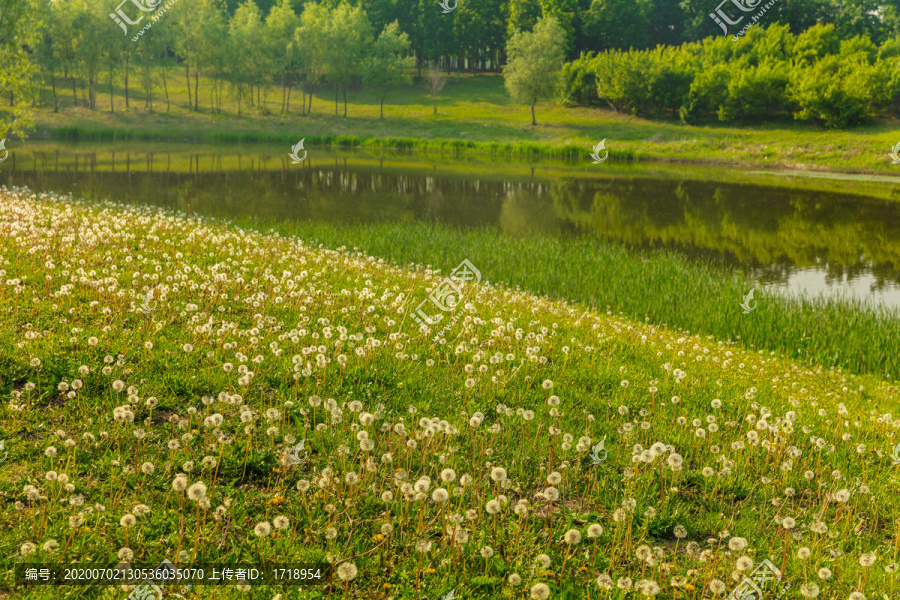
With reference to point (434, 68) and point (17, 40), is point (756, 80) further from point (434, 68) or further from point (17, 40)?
point (17, 40)

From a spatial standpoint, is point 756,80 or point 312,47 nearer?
point 756,80

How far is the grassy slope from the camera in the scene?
203 feet

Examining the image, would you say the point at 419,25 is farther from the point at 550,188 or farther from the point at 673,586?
the point at 673,586

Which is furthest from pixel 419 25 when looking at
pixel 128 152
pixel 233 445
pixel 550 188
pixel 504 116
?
pixel 233 445

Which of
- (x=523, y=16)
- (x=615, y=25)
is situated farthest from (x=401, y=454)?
(x=615, y=25)

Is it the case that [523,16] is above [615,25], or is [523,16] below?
above

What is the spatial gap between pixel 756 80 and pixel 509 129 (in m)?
29.5

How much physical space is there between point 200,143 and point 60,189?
1693 inches

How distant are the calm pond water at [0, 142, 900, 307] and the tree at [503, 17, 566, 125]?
28.7 meters

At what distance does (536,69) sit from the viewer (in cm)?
7988

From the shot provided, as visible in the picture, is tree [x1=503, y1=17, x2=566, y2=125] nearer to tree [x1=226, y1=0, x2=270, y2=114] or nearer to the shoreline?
the shoreline

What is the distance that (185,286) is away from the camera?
9.47m

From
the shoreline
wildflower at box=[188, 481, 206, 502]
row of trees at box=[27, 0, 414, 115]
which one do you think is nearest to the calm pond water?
the shoreline

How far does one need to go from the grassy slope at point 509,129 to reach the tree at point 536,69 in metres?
3.38
